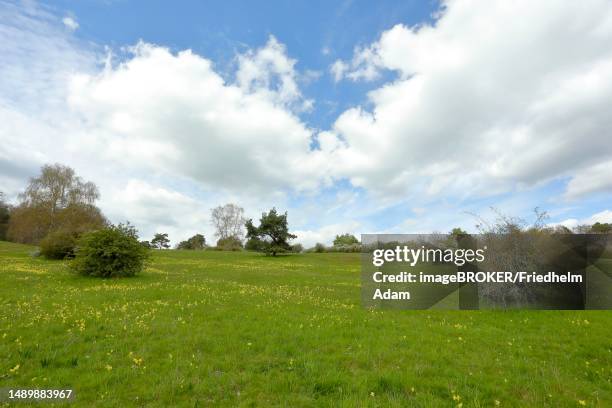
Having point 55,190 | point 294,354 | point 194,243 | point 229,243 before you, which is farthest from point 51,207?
point 294,354

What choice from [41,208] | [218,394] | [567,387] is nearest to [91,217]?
[41,208]

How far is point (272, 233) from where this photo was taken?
55469 mm

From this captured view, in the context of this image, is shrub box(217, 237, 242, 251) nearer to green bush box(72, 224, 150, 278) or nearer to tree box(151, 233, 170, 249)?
tree box(151, 233, 170, 249)

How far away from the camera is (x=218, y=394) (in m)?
5.57

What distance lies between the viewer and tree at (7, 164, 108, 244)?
51.7m

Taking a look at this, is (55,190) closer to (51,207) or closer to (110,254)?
(51,207)

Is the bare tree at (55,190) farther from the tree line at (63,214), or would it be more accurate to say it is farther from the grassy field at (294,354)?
the grassy field at (294,354)

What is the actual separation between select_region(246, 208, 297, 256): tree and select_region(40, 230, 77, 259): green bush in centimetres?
2729

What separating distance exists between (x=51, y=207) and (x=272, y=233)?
36.7 meters

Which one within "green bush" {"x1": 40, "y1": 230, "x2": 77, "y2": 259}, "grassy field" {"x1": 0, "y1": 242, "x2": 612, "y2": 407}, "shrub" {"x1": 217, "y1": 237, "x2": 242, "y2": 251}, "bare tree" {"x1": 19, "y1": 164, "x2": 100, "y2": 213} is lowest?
"grassy field" {"x1": 0, "y1": 242, "x2": 612, "y2": 407}

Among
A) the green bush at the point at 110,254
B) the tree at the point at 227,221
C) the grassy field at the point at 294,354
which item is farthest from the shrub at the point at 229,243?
the grassy field at the point at 294,354

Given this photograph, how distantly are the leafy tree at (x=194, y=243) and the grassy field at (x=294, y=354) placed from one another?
298 feet

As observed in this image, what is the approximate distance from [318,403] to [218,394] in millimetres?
1719

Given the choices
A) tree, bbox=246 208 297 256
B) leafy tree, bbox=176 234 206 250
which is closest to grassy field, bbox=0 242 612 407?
tree, bbox=246 208 297 256
